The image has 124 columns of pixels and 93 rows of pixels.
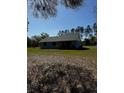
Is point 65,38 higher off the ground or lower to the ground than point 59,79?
higher

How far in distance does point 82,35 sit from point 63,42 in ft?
0.60

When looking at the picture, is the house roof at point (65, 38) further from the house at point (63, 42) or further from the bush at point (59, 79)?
the bush at point (59, 79)

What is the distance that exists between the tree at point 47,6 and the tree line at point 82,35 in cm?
19

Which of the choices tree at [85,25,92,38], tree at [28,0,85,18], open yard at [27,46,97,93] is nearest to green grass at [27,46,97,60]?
open yard at [27,46,97,93]

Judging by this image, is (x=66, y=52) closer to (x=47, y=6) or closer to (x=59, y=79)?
(x=59, y=79)

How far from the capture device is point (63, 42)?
83.8 inches

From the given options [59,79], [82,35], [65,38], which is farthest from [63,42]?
[59,79]
